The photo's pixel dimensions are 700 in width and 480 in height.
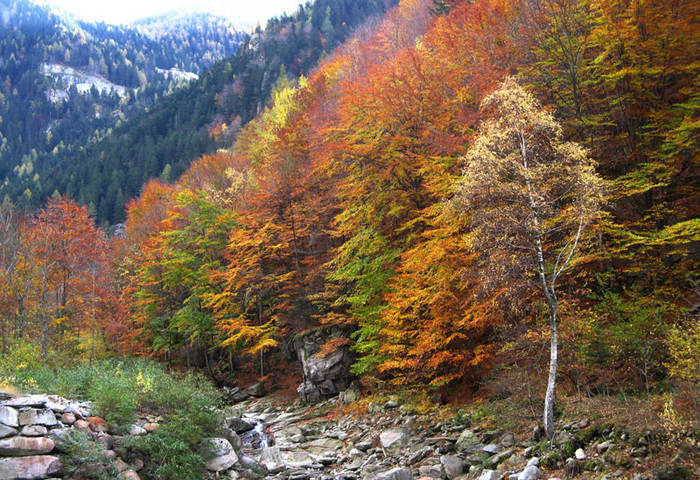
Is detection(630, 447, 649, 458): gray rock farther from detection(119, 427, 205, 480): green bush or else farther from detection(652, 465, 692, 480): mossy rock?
detection(119, 427, 205, 480): green bush

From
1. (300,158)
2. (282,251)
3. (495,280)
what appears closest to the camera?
(495,280)

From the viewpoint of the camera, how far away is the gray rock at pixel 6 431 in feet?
25.6

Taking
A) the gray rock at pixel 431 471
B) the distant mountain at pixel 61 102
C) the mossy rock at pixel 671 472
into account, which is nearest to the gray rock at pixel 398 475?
the gray rock at pixel 431 471

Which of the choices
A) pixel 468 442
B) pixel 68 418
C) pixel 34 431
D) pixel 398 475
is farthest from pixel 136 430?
pixel 468 442

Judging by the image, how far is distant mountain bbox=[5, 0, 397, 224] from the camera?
246 ft

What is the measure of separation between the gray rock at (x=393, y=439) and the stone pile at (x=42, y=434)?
6.40m

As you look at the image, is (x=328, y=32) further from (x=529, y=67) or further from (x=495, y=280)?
(x=495, y=280)

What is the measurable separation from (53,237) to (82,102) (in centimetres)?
17922

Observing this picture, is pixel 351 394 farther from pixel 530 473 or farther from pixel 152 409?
pixel 530 473

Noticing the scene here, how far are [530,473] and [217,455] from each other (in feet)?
23.9

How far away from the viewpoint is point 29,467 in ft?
25.0

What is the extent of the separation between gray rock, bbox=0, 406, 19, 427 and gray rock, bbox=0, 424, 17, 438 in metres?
0.07

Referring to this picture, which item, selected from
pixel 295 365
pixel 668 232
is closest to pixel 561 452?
pixel 668 232

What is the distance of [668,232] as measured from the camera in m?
10.1
